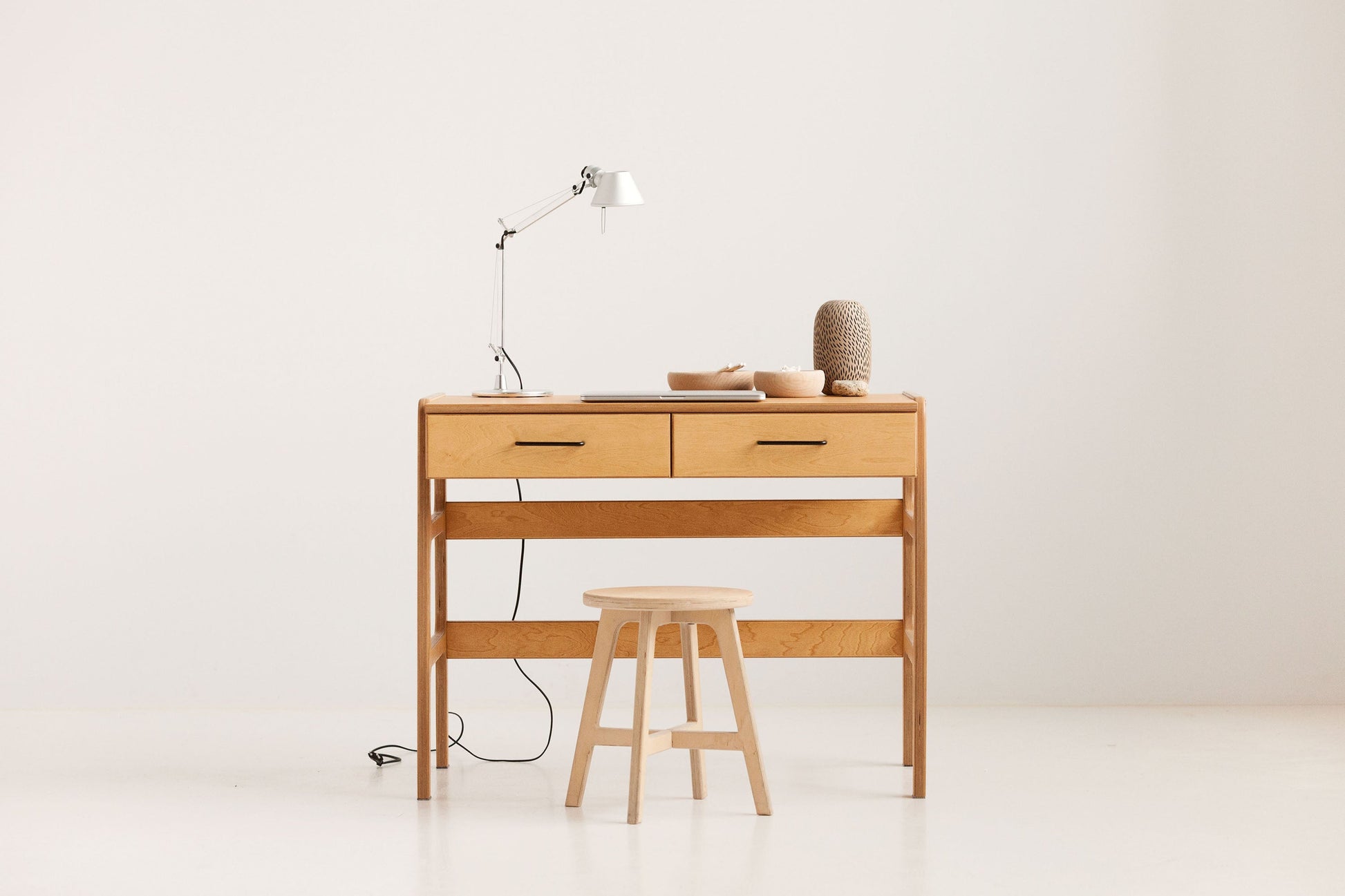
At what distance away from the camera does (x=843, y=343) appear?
297 centimetres

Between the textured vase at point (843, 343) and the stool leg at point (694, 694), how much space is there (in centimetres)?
61

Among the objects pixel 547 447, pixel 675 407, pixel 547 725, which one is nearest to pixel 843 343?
pixel 675 407

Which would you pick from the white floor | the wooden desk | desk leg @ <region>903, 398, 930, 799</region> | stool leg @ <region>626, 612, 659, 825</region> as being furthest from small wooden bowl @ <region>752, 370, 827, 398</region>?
the white floor

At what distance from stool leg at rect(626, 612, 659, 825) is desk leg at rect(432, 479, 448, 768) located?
575 mm

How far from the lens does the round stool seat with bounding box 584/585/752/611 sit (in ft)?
8.58

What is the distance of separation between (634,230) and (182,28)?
132 cm

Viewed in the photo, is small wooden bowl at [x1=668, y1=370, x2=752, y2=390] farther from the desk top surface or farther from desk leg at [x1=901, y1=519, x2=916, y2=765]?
desk leg at [x1=901, y1=519, x2=916, y2=765]

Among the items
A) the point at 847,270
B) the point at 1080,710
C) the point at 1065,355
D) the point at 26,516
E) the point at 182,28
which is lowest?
the point at 1080,710

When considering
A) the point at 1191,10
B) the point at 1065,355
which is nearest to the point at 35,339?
the point at 1065,355

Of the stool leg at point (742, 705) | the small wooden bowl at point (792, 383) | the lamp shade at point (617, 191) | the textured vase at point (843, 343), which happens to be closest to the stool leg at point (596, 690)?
the stool leg at point (742, 705)

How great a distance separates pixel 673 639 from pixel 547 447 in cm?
55

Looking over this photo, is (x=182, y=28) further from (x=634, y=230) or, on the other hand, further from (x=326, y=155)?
(x=634, y=230)

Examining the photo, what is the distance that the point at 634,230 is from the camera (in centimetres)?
375

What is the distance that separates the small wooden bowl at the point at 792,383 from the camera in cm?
286
